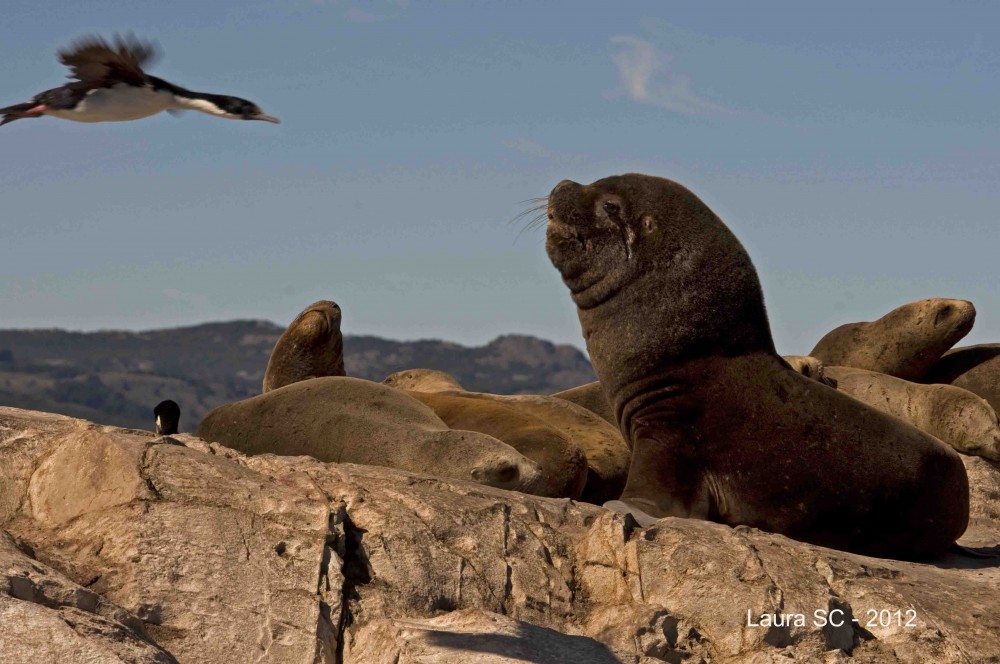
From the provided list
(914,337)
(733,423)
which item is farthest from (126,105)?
(914,337)

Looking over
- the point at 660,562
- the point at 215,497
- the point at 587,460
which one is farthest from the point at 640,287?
the point at 215,497

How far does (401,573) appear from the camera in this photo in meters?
6.69

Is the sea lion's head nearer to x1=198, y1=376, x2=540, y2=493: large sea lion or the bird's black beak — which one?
x1=198, y1=376, x2=540, y2=493: large sea lion

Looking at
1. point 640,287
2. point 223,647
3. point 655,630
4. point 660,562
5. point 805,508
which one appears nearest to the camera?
point 223,647

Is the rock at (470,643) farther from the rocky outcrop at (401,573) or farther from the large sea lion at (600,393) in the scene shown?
the large sea lion at (600,393)

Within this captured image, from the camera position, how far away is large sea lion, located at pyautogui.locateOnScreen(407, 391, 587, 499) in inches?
369

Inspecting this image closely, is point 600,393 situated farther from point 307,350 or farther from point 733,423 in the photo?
point 733,423

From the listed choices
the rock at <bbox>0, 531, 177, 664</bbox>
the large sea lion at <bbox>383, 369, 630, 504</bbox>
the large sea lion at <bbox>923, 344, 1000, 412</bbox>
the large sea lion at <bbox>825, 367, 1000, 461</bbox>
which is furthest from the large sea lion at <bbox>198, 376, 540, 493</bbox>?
the large sea lion at <bbox>923, 344, 1000, 412</bbox>

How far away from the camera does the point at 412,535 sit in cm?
690

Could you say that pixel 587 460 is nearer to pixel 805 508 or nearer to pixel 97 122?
pixel 805 508

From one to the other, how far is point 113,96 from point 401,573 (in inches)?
103

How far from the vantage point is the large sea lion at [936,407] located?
44.2ft

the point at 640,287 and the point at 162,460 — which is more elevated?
the point at 640,287

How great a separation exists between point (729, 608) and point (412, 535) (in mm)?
1564
